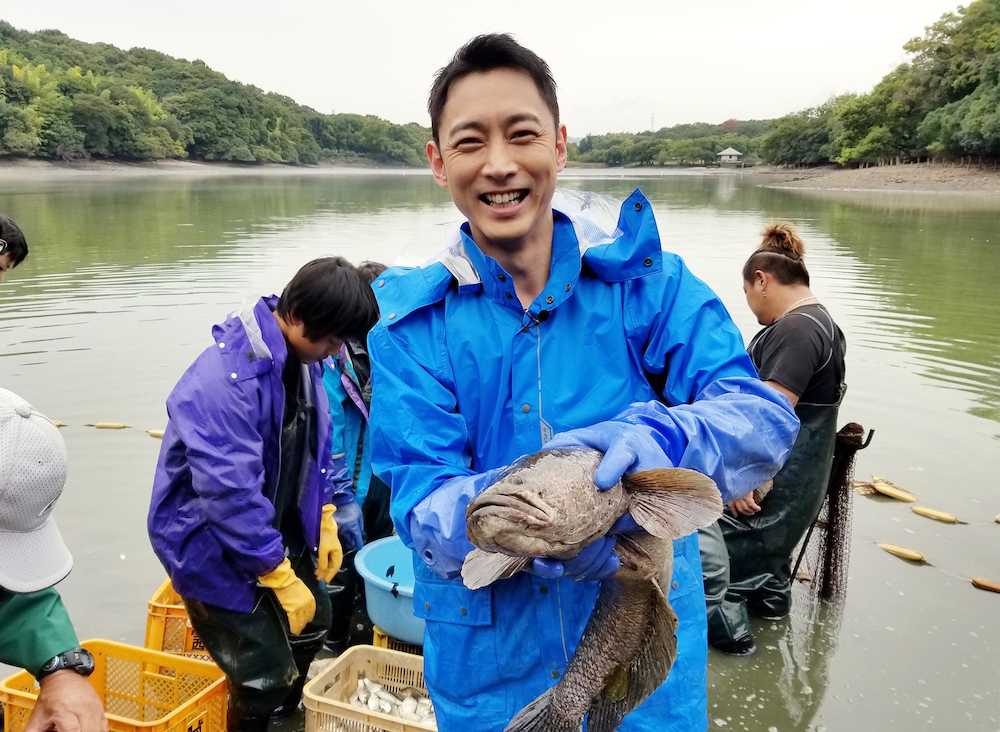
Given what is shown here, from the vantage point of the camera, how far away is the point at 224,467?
3.13 meters

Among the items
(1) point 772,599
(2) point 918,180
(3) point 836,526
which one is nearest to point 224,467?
(1) point 772,599

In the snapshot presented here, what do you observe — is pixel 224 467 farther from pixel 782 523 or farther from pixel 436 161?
pixel 782 523

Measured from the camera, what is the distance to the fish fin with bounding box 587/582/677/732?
1988 millimetres

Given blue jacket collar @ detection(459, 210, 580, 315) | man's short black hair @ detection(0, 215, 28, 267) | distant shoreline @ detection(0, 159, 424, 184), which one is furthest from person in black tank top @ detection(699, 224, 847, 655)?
distant shoreline @ detection(0, 159, 424, 184)

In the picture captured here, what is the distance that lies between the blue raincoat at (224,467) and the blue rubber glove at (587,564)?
1.79 metres

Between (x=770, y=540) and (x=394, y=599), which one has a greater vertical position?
(x=394, y=599)

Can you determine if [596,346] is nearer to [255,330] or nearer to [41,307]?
[255,330]

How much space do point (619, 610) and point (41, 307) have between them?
48.4ft

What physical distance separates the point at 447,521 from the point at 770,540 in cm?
362

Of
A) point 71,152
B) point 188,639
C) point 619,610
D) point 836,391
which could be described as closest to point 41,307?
point 188,639

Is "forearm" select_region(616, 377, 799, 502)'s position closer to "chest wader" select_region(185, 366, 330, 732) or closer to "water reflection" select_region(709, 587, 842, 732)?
"chest wader" select_region(185, 366, 330, 732)

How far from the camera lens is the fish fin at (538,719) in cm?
195

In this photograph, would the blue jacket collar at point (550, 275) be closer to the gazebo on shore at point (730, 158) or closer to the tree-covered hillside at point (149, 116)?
the tree-covered hillside at point (149, 116)

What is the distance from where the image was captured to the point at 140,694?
11.5 ft
